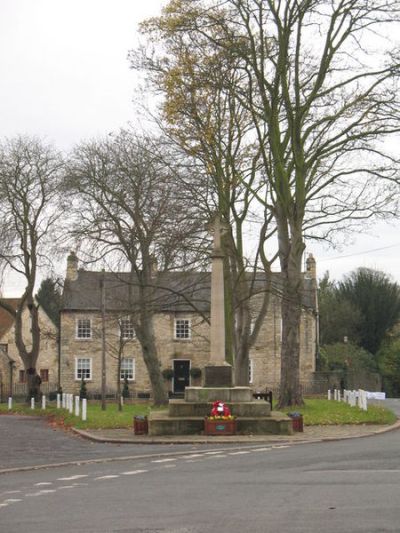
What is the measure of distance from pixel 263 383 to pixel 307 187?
3019 cm

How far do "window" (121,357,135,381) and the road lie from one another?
144 ft

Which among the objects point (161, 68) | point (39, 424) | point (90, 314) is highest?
point (161, 68)

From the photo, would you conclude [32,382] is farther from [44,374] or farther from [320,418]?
[320,418]

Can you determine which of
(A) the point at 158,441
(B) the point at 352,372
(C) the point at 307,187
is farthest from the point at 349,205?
(B) the point at 352,372

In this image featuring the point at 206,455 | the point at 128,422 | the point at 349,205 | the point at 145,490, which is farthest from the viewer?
the point at 349,205

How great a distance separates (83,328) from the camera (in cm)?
6444

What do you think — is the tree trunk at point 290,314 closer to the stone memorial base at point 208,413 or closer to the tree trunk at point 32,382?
the stone memorial base at point 208,413

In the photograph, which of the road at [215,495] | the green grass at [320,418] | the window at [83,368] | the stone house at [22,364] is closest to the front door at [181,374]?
the window at [83,368]

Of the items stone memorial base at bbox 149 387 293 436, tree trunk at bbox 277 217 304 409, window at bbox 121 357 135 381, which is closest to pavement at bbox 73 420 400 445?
stone memorial base at bbox 149 387 293 436

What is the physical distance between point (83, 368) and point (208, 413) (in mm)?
37599

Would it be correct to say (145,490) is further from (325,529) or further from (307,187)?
(307,187)

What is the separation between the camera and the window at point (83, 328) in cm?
6406

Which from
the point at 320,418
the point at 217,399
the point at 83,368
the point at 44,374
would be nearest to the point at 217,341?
the point at 217,399

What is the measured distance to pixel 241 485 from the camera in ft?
44.9
